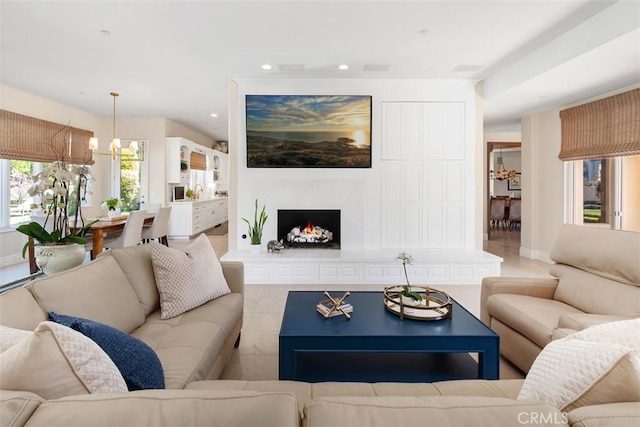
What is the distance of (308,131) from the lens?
4730 mm

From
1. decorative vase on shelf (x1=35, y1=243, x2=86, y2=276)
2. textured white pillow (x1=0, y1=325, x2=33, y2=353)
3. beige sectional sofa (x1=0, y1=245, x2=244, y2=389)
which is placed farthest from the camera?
decorative vase on shelf (x1=35, y1=243, x2=86, y2=276)

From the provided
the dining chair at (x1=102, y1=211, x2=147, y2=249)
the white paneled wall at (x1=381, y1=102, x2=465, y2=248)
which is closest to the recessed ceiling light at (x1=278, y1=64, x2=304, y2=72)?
the white paneled wall at (x1=381, y1=102, x2=465, y2=248)

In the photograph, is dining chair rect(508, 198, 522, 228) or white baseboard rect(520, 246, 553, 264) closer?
white baseboard rect(520, 246, 553, 264)

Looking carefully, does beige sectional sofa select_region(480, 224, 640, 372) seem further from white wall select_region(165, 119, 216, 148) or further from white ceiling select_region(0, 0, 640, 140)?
white wall select_region(165, 119, 216, 148)

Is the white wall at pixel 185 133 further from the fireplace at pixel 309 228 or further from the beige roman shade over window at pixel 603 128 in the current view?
the beige roman shade over window at pixel 603 128

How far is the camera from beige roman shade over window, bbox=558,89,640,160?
3922 mm

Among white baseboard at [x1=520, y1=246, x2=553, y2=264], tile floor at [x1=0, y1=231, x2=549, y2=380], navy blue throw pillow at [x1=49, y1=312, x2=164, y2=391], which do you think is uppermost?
navy blue throw pillow at [x1=49, y1=312, x2=164, y2=391]

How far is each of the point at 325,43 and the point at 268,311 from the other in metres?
2.88

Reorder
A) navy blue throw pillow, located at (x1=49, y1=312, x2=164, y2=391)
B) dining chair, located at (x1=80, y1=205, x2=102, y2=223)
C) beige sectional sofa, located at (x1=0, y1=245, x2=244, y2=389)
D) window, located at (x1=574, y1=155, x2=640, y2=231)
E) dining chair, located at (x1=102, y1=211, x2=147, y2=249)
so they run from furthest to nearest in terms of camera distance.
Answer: dining chair, located at (x1=80, y1=205, x2=102, y2=223) < window, located at (x1=574, y1=155, x2=640, y2=231) < dining chair, located at (x1=102, y1=211, x2=147, y2=249) < beige sectional sofa, located at (x1=0, y1=245, x2=244, y2=389) < navy blue throw pillow, located at (x1=49, y1=312, x2=164, y2=391)

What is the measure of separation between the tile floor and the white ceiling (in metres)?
2.51

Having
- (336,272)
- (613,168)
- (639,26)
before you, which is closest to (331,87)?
(336,272)

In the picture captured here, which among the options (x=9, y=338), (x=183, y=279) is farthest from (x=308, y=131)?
(x=9, y=338)

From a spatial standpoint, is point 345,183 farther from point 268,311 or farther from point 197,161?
point 197,161

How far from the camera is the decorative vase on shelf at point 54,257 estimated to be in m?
1.80
